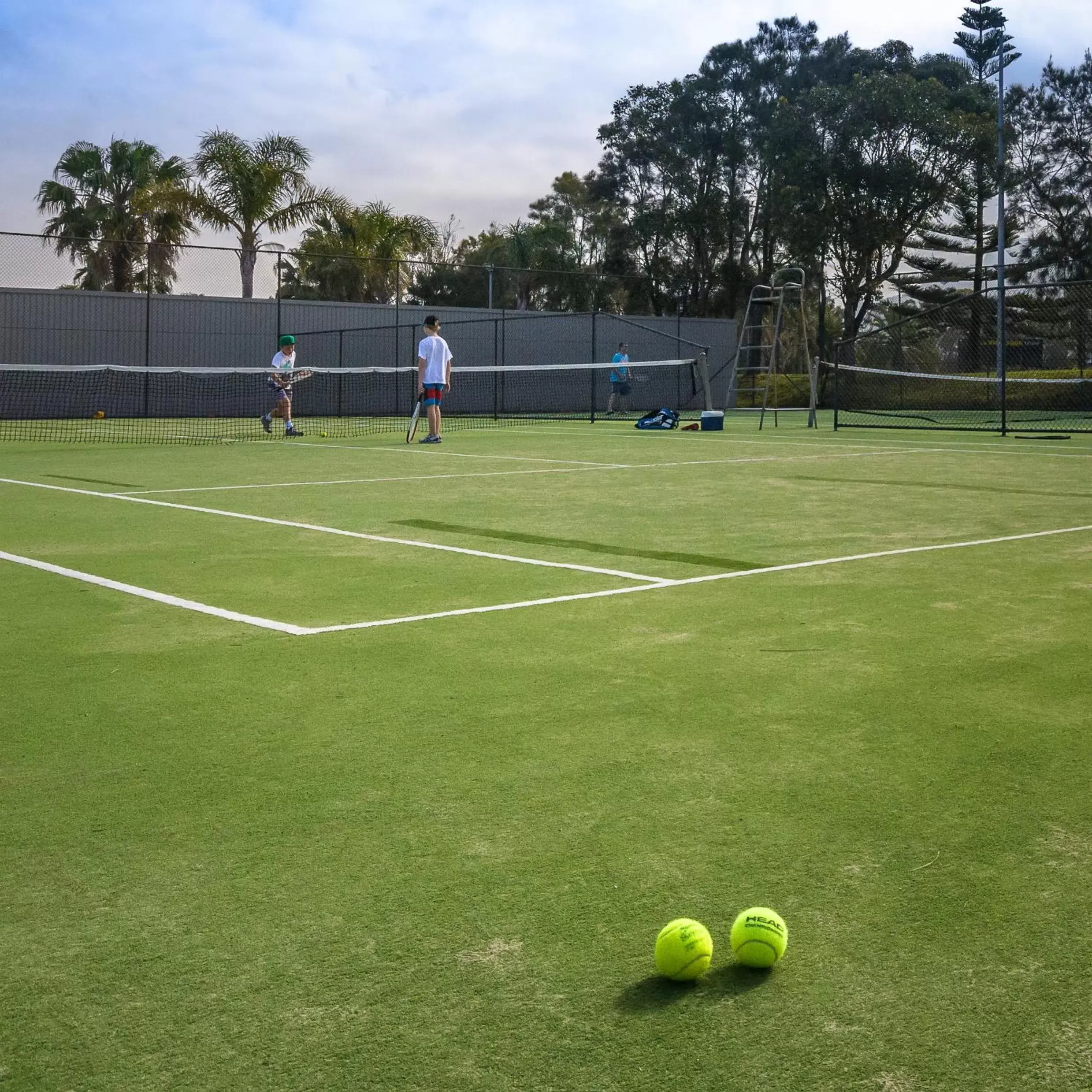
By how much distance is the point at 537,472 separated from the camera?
13555 millimetres

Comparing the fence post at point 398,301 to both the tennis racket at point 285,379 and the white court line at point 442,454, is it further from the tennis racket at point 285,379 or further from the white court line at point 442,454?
the white court line at point 442,454

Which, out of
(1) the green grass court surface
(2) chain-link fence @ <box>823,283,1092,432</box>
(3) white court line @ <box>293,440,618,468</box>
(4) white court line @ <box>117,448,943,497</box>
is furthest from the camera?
(2) chain-link fence @ <box>823,283,1092,432</box>

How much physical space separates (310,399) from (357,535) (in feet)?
83.2

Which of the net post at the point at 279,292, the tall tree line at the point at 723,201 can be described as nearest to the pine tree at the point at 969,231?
the tall tree line at the point at 723,201

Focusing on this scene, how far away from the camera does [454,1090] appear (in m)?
1.94

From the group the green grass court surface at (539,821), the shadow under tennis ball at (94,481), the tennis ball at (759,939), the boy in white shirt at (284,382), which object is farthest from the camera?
the boy in white shirt at (284,382)

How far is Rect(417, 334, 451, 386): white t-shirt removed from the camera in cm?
1858

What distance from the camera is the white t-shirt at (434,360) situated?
731 inches

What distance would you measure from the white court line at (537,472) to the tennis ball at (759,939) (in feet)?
30.7

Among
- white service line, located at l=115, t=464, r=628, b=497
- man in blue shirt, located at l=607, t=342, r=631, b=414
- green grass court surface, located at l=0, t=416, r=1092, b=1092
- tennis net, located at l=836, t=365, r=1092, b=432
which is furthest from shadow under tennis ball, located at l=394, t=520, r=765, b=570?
man in blue shirt, located at l=607, t=342, r=631, b=414

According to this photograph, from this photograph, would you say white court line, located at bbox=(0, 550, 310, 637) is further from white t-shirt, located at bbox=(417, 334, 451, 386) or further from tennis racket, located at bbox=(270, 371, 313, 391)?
tennis racket, located at bbox=(270, 371, 313, 391)

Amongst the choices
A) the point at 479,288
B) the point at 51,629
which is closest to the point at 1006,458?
the point at 51,629

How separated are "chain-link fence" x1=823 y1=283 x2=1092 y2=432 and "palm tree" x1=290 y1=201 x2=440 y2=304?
13.1 metres

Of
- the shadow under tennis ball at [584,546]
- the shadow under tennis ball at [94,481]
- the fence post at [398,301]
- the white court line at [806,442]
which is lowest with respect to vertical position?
the shadow under tennis ball at [584,546]
